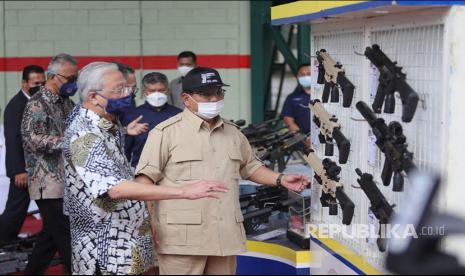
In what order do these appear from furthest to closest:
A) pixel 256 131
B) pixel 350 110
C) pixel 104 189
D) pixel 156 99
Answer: pixel 256 131, pixel 156 99, pixel 350 110, pixel 104 189

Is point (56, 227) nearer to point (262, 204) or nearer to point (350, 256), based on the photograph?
point (262, 204)

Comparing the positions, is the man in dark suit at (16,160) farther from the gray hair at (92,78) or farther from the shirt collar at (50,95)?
the gray hair at (92,78)

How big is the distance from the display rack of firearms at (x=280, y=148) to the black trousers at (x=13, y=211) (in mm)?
1850

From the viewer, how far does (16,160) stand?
628cm

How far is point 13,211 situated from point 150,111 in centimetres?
141

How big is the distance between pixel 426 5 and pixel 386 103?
484 millimetres

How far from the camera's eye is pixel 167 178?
404 cm

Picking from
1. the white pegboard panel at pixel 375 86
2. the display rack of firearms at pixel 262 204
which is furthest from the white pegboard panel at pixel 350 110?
the display rack of firearms at pixel 262 204

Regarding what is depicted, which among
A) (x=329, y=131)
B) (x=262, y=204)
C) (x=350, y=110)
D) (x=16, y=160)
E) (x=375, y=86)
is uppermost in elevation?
(x=375, y=86)

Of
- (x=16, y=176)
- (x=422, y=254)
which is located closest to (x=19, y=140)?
(x=16, y=176)

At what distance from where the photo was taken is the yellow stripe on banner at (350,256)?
12.0 feet

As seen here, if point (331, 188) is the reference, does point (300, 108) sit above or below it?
above

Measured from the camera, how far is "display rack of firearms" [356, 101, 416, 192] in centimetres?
329

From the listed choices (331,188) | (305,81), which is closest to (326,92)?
(331,188)
